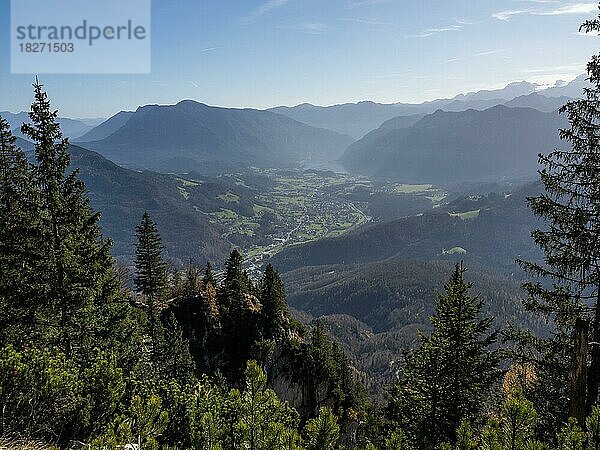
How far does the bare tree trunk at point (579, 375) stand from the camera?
29.2 ft

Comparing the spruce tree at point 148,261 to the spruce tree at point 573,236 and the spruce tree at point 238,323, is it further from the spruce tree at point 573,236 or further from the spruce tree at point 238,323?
the spruce tree at point 573,236

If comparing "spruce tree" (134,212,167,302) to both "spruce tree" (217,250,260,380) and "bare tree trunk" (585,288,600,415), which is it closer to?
"spruce tree" (217,250,260,380)

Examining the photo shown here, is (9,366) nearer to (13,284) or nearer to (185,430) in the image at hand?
(185,430)

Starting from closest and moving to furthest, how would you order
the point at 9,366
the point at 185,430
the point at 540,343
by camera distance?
1. the point at 9,366
2. the point at 185,430
3. the point at 540,343

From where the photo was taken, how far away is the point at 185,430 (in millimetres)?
8719

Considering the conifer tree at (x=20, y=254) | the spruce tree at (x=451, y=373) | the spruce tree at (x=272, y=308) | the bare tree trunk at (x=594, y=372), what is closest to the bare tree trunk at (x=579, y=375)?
the bare tree trunk at (x=594, y=372)

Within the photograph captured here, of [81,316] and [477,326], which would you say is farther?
[81,316]

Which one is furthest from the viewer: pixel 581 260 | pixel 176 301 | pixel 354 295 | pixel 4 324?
pixel 354 295

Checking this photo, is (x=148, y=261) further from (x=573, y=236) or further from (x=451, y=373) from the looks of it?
(x=573, y=236)

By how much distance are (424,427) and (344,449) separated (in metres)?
8.66

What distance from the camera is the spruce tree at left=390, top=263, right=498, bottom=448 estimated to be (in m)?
13.7

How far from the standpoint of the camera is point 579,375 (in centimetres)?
894

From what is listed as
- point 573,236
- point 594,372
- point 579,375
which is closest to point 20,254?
point 579,375

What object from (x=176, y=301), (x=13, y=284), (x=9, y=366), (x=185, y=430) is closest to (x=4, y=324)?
(x=13, y=284)
